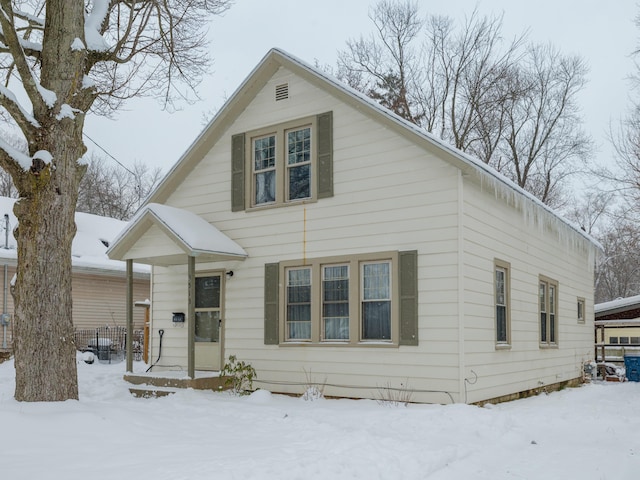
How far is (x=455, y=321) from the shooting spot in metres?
9.71

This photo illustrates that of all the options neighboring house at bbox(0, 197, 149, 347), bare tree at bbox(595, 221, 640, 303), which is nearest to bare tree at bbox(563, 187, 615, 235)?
bare tree at bbox(595, 221, 640, 303)

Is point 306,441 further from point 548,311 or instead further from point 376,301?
point 548,311

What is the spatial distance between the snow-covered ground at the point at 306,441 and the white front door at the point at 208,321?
83.4 inches

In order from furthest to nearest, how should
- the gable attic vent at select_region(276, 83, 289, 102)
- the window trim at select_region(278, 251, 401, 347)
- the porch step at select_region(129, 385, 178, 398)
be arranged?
1. the gable attic vent at select_region(276, 83, 289, 102)
2. the porch step at select_region(129, 385, 178, 398)
3. the window trim at select_region(278, 251, 401, 347)

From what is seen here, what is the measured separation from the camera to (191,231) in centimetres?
1155

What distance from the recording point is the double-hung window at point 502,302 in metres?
11.2

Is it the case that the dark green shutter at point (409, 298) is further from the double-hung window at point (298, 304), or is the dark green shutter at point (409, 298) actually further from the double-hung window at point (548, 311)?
the double-hung window at point (548, 311)

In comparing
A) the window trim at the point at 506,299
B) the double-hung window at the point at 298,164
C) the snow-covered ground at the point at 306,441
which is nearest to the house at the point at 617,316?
the window trim at the point at 506,299

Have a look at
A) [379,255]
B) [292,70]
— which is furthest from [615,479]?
[292,70]

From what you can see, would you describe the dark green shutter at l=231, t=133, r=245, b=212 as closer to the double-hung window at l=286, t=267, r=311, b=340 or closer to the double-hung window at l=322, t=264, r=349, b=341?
the double-hung window at l=286, t=267, r=311, b=340

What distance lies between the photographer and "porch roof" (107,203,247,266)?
440 inches

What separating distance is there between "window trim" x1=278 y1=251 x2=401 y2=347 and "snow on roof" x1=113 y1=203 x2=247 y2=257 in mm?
1105

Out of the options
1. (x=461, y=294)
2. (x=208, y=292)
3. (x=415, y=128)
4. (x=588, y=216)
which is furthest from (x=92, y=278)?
(x=588, y=216)

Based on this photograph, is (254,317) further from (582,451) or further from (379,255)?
(582,451)
